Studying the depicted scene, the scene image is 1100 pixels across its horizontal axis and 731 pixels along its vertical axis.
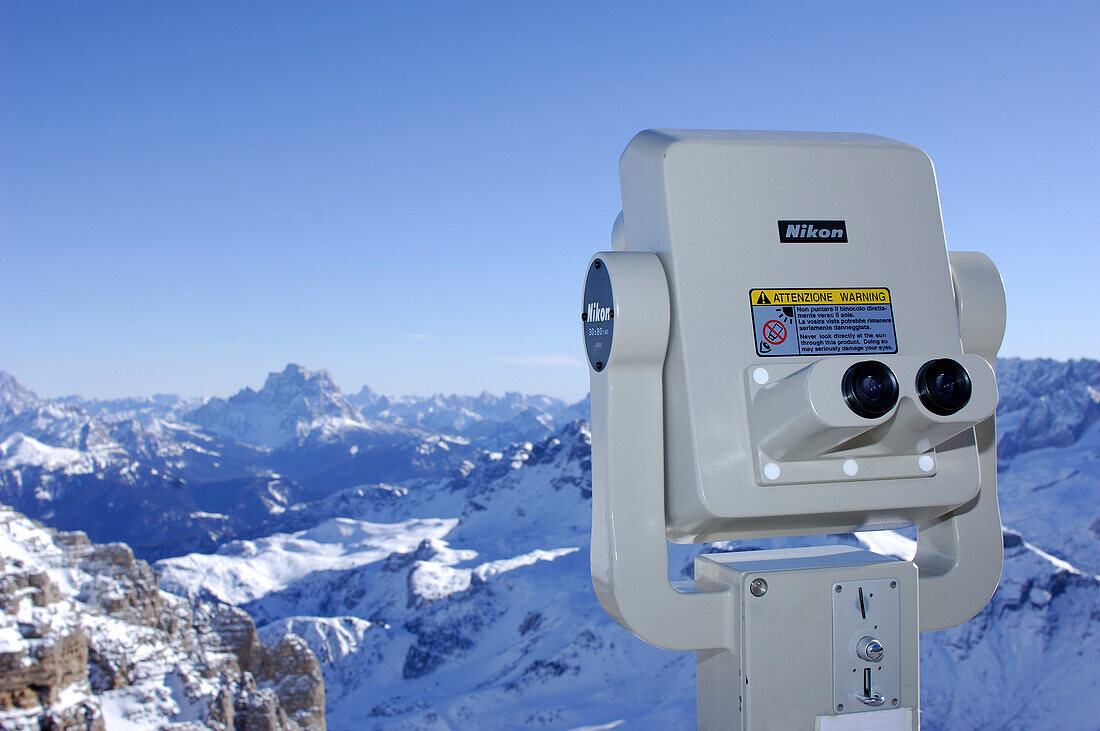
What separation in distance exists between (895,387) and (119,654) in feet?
157

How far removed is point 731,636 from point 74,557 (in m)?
61.1

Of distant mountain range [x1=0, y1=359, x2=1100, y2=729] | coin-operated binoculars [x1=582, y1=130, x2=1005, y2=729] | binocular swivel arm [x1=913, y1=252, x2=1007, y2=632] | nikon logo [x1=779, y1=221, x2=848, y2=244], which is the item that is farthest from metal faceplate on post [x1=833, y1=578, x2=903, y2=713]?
distant mountain range [x1=0, y1=359, x2=1100, y2=729]

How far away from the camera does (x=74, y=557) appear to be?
176 feet

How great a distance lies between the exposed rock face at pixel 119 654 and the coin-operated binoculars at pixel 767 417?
3476 centimetres

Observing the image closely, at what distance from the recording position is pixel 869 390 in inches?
56.1

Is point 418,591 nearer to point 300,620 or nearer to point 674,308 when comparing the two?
point 300,620

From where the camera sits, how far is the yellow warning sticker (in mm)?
1638

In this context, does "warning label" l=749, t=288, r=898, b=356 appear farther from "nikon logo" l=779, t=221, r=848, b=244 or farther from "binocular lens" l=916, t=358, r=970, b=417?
"binocular lens" l=916, t=358, r=970, b=417

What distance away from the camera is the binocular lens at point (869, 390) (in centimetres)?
142

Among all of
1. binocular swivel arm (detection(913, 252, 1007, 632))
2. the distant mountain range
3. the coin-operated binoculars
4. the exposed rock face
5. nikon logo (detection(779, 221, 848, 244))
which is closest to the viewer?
the coin-operated binoculars

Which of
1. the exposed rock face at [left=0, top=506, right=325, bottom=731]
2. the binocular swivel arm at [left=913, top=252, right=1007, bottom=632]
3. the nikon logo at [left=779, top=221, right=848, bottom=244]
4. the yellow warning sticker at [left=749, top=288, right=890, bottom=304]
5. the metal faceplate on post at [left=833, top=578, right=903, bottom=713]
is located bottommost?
the exposed rock face at [left=0, top=506, right=325, bottom=731]

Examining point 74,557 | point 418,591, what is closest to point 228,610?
point 74,557

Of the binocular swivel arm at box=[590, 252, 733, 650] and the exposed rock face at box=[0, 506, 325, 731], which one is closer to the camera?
the binocular swivel arm at box=[590, 252, 733, 650]

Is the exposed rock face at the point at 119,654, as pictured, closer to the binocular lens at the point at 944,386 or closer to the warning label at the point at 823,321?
the warning label at the point at 823,321
